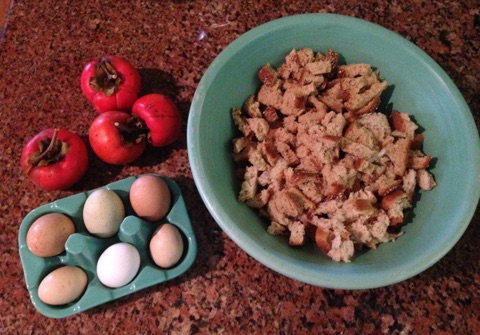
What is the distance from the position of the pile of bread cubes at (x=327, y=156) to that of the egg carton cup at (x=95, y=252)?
0.60 feet

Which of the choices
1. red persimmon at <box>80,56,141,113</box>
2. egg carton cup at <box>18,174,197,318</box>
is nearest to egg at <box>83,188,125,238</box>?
egg carton cup at <box>18,174,197,318</box>

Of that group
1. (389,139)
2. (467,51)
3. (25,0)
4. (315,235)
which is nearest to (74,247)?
(315,235)

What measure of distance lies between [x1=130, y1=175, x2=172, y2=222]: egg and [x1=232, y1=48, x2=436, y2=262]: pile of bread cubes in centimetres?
18

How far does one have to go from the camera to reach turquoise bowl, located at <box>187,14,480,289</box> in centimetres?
80

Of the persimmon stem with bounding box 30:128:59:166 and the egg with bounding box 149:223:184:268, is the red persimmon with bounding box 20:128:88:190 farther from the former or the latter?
the egg with bounding box 149:223:184:268

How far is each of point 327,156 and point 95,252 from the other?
545mm

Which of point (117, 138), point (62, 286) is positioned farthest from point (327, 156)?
point (62, 286)

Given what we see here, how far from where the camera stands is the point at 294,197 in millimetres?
895

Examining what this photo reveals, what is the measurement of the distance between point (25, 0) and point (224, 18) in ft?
2.04

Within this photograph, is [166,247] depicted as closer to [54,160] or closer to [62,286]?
[62,286]

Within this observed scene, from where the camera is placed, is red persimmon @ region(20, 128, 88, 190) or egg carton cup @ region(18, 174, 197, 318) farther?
red persimmon @ region(20, 128, 88, 190)

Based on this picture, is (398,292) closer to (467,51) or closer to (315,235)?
(315,235)

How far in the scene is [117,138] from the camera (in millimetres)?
1027

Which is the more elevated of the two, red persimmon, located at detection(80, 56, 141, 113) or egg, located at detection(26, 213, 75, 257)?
red persimmon, located at detection(80, 56, 141, 113)
